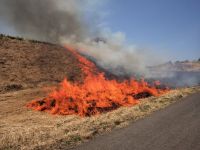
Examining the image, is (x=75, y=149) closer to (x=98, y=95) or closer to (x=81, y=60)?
(x=98, y=95)

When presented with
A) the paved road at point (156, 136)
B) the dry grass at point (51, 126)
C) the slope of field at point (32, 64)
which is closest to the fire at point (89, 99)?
the dry grass at point (51, 126)

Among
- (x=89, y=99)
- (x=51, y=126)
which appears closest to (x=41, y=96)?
(x=89, y=99)

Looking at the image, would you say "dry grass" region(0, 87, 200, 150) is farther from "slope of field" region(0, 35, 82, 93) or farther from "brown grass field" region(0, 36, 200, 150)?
"slope of field" region(0, 35, 82, 93)

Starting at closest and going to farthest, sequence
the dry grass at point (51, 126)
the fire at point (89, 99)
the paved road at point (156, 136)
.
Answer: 1. the paved road at point (156, 136)
2. the dry grass at point (51, 126)
3. the fire at point (89, 99)

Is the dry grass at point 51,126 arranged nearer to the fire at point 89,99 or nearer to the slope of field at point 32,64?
the fire at point 89,99

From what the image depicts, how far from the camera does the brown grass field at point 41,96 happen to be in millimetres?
12930

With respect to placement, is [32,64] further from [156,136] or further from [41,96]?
[156,136]

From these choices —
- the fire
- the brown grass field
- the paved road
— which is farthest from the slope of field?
the paved road

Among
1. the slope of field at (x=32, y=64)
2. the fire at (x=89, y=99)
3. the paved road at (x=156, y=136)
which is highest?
the slope of field at (x=32, y=64)

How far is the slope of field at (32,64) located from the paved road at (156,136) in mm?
20932

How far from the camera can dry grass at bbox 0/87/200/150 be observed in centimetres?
1218

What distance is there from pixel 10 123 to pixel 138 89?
38.4 ft

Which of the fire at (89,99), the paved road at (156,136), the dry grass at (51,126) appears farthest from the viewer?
the fire at (89,99)

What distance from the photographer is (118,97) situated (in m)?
21.9
